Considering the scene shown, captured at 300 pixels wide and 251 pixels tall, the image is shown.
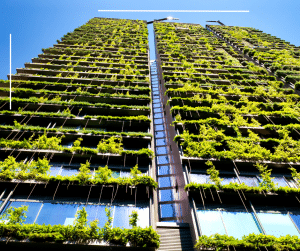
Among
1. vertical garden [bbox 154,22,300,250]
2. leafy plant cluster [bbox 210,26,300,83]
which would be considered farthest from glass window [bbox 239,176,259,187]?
leafy plant cluster [bbox 210,26,300,83]

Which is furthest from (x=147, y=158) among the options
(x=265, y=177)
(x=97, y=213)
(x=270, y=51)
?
(x=270, y=51)

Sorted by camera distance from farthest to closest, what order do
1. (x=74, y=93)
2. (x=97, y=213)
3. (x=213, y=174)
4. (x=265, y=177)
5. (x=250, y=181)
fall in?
(x=74, y=93) → (x=250, y=181) → (x=213, y=174) → (x=265, y=177) → (x=97, y=213)

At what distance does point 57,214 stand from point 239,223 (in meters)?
10.4

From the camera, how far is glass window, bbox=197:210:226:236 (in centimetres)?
1097

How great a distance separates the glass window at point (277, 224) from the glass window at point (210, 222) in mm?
2526

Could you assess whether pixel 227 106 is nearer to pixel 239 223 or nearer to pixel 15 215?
pixel 239 223

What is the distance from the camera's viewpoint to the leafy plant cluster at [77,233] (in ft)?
30.8

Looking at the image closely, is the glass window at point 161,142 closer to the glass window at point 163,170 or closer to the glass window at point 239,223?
the glass window at point 163,170

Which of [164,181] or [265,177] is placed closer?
[265,177]

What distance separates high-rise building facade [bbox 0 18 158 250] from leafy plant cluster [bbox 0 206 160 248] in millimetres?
44

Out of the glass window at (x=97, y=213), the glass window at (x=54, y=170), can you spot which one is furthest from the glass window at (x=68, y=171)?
the glass window at (x=97, y=213)

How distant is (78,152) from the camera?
14836 millimetres

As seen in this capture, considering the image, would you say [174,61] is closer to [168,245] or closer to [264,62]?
[264,62]

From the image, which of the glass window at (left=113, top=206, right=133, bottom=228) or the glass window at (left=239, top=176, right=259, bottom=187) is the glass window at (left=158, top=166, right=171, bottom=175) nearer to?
the glass window at (left=239, top=176, right=259, bottom=187)
